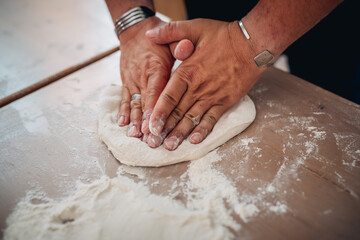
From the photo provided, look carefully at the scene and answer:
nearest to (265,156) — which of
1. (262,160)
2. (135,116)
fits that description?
(262,160)

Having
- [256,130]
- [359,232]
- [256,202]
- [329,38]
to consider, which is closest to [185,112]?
[256,130]

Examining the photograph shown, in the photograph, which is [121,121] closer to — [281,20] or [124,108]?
[124,108]

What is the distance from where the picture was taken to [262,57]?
3.43ft

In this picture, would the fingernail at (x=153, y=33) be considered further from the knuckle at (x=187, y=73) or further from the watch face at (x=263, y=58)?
the watch face at (x=263, y=58)

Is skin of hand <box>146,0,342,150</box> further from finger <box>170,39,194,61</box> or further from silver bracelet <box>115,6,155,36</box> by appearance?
silver bracelet <box>115,6,155,36</box>

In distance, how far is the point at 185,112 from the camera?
3.58 feet

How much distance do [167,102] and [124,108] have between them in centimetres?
25

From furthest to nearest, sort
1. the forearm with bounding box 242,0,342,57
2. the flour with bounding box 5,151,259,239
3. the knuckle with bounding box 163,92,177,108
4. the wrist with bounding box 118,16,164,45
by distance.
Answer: the wrist with bounding box 118,16,164,45 < the knuckle with bounding box 163,92,177,108 < the forearm with bounding box 242,0,342,57 < the flour with bounding box 5,151,259,239

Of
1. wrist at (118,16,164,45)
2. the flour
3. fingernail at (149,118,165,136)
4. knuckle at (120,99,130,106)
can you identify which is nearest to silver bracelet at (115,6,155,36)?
wrist at (118,16,164,45)

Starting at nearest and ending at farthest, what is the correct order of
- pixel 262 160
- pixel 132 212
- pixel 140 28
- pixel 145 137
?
pixel 132 212 < pixel 262 160 < pixel 145 137 < pixel 140 28

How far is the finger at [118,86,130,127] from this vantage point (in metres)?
1.11

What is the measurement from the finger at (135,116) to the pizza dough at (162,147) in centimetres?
3

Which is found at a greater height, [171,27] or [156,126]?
[171,27]

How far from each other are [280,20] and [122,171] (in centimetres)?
89
